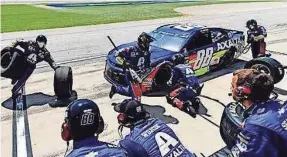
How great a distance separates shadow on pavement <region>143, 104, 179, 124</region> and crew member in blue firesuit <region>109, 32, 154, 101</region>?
533mm

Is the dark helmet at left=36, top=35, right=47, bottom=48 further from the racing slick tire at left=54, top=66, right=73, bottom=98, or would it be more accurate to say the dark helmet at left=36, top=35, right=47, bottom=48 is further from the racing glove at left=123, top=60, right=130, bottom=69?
the racing glove at left=123, top=60, right=130, bottom=69

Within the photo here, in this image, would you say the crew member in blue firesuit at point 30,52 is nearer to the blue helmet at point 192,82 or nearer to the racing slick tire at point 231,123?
the blue helmet at point 192,82

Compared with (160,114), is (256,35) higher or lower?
higher

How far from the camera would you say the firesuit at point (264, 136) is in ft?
9.94

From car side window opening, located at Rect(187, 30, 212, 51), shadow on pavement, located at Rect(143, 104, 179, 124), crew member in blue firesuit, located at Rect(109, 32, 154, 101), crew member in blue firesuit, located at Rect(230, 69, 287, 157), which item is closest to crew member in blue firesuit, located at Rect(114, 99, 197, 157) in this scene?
crew member in blue firesuit, located at Rect(230, 69, 287, 157)

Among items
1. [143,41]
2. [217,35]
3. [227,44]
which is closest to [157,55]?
[143,41]

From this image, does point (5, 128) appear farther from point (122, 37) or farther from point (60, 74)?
point (122, 37)

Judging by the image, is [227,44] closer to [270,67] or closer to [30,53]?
[270,67]

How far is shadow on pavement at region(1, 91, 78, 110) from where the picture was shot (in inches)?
335

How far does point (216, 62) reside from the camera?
10.9 m

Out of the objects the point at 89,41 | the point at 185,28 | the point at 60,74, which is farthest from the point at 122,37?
the point at 60,74

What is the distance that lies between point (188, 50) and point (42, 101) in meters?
3.86

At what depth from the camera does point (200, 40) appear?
10344 millimetres

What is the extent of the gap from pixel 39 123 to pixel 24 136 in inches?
24.6
